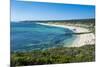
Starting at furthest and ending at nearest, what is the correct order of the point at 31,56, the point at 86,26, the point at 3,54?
the point at 86,26
the point at 31,56
the point at 3,54

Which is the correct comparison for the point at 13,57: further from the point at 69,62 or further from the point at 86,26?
the point at 86,26

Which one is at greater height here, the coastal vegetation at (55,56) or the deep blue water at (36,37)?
the deep blue water at (36,37)

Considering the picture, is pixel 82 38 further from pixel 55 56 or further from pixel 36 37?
pixel 36 37

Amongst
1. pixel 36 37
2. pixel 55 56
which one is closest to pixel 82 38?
pixel 55 56
